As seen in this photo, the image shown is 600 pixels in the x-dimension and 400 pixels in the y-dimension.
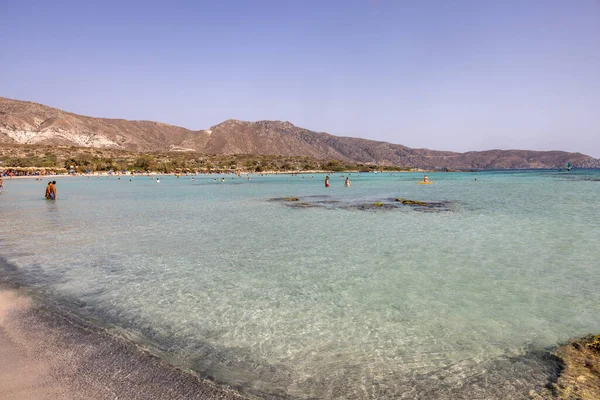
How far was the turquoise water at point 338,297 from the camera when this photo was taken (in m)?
5.57

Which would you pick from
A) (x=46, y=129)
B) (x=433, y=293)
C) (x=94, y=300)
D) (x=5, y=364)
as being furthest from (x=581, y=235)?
(x=46, y=129)

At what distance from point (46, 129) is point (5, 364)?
23843 cm

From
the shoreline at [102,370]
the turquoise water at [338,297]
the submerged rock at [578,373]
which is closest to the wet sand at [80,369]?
the shoreline at [102,370]

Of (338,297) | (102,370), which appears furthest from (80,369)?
(338,297)

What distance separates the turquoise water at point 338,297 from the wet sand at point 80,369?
0.40m

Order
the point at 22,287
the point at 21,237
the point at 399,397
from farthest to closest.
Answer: the point at 21,237 → the point at 22,287 → the point at 399,397

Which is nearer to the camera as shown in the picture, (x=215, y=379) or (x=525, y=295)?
(x=215, y=379)

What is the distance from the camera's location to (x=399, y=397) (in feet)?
15.9

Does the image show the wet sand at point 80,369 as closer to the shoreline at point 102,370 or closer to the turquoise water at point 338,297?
the shoreline at point 102,370

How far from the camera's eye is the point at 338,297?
891 cm

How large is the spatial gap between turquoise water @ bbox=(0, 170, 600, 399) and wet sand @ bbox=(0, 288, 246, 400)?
0.40 meters

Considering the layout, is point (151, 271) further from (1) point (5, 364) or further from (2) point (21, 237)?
(2) point (21, 237)

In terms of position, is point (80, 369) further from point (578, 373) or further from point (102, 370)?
point (578, 373)

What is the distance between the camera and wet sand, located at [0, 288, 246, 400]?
4809 mm
